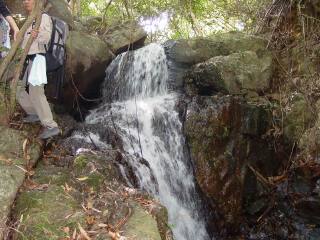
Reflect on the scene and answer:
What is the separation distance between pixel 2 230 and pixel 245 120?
5062 millimetres

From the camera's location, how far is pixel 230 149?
7.23 metres

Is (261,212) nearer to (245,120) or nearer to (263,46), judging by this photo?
(245,120)

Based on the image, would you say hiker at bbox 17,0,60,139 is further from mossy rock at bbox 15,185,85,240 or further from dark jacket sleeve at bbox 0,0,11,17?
mossy rock at bbox 15,185,85,240

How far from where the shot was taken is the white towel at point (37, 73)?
4.89 m

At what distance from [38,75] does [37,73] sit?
1.2 inches

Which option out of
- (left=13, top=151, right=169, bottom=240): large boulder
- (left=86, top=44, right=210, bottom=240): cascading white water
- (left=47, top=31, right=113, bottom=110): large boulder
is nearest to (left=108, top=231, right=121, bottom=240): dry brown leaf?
(left=13, top=151, right=169, bottom=240): large boulder

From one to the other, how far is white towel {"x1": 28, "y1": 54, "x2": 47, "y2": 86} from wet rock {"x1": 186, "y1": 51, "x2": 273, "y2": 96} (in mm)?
3538

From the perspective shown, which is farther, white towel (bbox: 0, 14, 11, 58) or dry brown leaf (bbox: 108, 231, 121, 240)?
white towel (bbox: 0, 14, 11, 58)

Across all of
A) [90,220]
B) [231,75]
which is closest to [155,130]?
[231,75]

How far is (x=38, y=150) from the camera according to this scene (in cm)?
522

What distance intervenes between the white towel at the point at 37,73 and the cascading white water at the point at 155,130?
1.71 meters

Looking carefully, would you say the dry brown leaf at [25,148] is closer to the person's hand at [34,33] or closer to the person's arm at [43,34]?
the person's arm at [43,34]

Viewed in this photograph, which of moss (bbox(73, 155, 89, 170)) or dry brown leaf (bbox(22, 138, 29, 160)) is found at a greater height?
dry brown leaf (bbox(22, 138, 29, 160))

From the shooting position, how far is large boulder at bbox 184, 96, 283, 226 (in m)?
7.00
